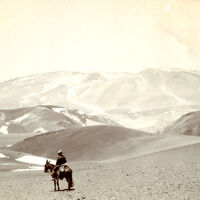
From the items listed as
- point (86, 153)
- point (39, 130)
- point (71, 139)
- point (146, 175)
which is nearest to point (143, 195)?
point (146, 175)

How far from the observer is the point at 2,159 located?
46500 mm

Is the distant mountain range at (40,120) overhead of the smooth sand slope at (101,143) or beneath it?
overhead

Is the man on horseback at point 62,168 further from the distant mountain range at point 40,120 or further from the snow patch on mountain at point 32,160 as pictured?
the distant mountain range at point 40,120

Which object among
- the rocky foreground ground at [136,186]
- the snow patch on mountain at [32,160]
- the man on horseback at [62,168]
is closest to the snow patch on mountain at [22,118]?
the snow patch on mountain at [32,160]

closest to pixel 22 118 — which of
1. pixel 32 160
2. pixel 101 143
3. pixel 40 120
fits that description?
pixel 40 120

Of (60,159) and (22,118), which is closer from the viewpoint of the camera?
(60,159)

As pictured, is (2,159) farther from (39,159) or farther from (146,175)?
(146,175)

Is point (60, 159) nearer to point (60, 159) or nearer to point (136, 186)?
point (60, 159)

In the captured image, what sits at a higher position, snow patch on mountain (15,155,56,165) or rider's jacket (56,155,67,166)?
rider's jacket (56,155,67,166)

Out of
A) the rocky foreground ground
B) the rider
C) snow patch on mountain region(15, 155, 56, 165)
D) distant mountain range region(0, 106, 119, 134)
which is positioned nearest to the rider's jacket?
the rider

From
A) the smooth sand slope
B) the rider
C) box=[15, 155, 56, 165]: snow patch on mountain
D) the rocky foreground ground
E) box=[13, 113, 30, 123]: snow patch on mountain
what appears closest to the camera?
the rocky foreground ground

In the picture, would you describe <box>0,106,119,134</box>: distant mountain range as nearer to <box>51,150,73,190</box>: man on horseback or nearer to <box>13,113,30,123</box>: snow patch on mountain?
<box>13,113,30,123</box>: snow patch on mountain

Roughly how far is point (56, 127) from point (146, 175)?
380 ft

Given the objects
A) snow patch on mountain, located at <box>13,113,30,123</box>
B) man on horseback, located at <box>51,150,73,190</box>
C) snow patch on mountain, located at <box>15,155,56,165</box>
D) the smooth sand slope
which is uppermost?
snow patch on mountain, located at <box>13,113,30,123</box>
